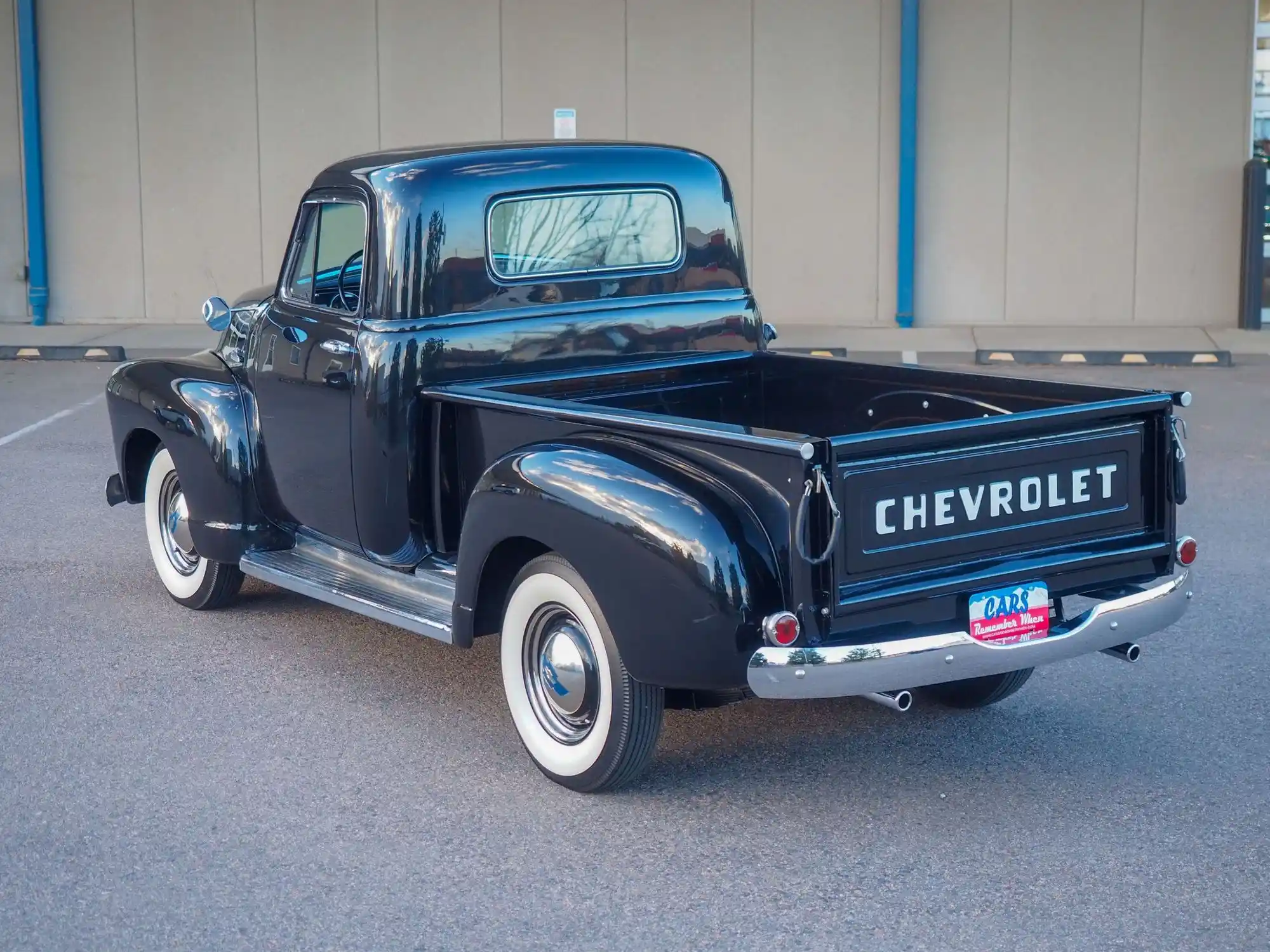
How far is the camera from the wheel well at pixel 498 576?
4695 millimetres

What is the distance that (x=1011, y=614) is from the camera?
Answer: 4328mm

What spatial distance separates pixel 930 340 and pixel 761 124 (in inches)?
107

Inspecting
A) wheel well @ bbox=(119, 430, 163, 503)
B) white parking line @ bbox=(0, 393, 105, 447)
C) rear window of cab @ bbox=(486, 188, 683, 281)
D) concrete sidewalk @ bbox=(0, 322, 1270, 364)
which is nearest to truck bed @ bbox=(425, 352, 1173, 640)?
rear window of cab @ bbox=(486, 188, 683, 281)

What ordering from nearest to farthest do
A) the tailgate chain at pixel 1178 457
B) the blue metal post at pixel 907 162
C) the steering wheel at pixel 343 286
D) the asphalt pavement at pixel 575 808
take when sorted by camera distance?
1. the asphalt pavement at pixel 575 808
2. the tailgate chain at pixel 1178 457
3. the steering wheel at pixel 343 286
4. the blue metal post at pixel 907 162

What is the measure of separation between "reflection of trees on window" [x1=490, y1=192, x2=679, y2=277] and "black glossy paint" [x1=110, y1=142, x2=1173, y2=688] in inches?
2.2

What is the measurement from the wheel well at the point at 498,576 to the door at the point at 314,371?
32.7 inches

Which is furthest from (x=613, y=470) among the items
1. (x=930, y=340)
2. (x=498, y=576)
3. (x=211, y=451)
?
(x=930, y=340)

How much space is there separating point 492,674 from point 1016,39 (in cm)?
1126

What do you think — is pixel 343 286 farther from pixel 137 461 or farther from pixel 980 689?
pixel 980 689

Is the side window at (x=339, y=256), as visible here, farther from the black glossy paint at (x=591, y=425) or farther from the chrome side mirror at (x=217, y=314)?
the chrome side mirror at (x=217, y=314)

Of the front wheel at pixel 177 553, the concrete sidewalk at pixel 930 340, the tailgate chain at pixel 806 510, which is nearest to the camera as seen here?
the tailgate chain at pixel 806 510

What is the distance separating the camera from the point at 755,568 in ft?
13.3

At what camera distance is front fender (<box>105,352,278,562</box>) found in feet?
19.5

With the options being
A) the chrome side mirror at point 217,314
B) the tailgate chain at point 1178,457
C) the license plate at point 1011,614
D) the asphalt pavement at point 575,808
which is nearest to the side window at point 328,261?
the chrome side mirror at point 217,314
